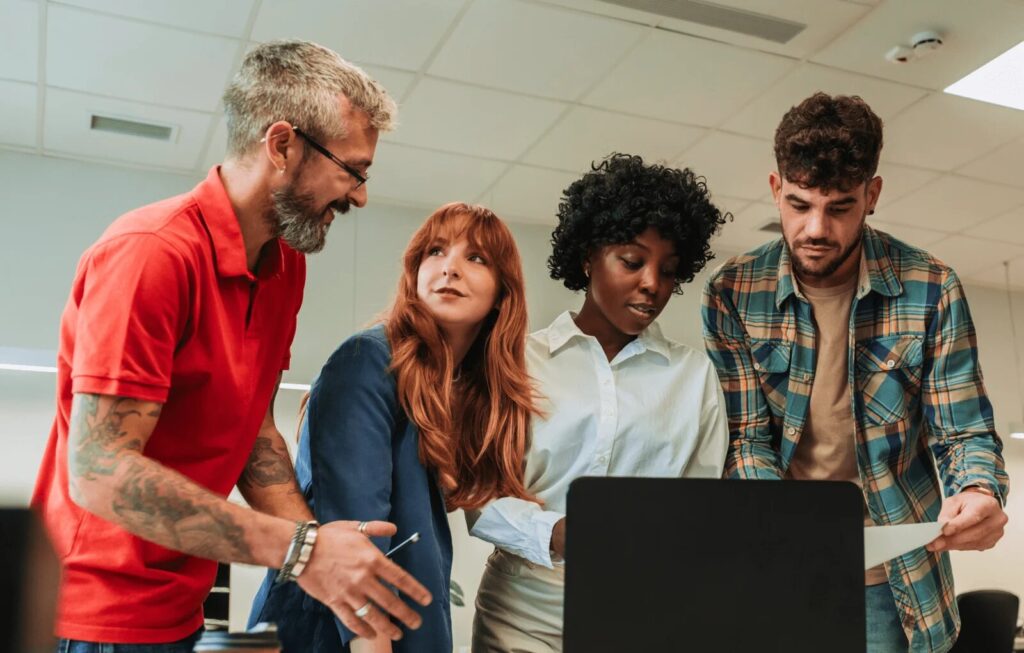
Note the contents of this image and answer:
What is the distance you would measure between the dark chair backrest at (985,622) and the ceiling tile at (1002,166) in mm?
2050

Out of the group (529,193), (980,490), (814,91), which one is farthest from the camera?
(529,193)

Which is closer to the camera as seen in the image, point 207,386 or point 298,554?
point 298,554

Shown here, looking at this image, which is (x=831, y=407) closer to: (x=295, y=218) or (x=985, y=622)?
(x=295, y=218)

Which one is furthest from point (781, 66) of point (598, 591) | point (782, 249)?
point (598, 591)

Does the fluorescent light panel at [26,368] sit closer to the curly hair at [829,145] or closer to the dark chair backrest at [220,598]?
the dark chair backrest at [220,598]

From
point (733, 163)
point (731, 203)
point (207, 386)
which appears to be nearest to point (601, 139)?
point (733, 163)

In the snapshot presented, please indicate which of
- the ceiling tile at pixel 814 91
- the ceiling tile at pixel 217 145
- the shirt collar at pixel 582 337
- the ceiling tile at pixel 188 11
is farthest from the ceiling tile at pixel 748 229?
the shirt collar at pixel 582 337

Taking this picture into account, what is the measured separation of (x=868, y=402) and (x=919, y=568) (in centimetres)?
32

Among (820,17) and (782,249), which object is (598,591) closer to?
(782,249)

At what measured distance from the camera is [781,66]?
3.85 metres

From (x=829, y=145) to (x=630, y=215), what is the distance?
391mm

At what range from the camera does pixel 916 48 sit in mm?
3664

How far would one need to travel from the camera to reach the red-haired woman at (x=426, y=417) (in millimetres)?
1431

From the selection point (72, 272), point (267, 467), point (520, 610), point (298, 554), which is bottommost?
point (520, 610)
